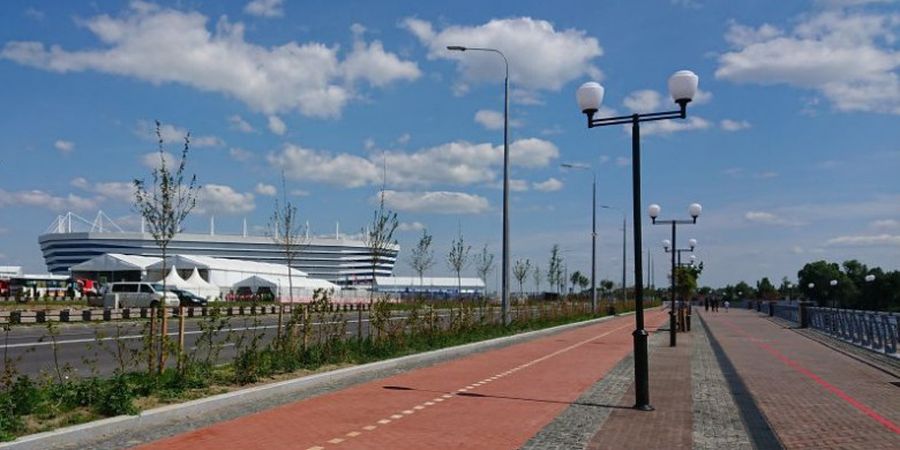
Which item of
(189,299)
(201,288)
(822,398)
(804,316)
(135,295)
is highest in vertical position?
(201,288)

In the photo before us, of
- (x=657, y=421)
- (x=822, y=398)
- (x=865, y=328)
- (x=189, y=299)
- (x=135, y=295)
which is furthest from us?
(x=189, y=299)

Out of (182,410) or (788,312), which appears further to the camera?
(788,312)

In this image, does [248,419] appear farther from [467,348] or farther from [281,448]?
[467,348]

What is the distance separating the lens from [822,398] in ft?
40.0

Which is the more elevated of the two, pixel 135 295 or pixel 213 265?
pixel 213 265

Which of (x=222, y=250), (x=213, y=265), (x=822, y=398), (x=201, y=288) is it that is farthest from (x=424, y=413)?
(x=222, y=250)

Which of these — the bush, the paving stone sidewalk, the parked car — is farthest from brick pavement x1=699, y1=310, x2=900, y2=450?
the parked car

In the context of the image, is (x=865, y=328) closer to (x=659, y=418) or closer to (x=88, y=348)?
(x=659, y=418)

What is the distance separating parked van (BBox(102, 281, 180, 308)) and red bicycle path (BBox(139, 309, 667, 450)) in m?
35.8

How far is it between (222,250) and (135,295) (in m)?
131

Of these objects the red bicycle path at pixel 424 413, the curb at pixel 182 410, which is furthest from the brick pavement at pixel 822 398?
the curb at pixel 182 410

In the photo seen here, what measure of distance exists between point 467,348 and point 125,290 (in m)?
38.4

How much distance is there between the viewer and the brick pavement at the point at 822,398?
8828 mm

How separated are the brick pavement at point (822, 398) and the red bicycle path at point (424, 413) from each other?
2.89 meters
